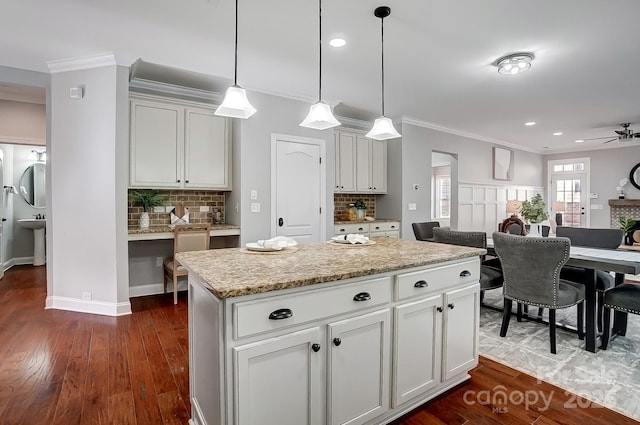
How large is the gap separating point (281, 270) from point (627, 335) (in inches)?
130

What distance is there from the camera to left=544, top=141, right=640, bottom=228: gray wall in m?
7.61

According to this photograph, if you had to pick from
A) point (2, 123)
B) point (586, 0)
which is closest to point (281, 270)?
point (586, 0)

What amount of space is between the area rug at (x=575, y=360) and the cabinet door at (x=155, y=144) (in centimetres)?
367

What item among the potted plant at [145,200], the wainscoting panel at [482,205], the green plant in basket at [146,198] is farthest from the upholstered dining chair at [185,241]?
the wainscoting panel at [482,205]

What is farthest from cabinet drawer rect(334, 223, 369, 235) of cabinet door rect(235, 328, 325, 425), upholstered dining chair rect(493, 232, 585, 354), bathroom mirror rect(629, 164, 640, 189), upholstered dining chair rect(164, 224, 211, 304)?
bathroom mirror rect(629, 164, 640, 189)

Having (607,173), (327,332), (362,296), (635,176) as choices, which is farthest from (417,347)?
(607,173)

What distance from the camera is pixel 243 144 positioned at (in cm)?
399

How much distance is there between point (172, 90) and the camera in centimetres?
403

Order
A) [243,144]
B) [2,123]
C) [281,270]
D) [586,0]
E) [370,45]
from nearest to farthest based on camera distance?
[281,270] → [586,0] → [370,45] → [243,144] → [2,123]

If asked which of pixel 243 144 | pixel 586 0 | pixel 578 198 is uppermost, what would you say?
pixel 586 0

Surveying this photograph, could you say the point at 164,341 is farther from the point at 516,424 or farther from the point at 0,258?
the point at 0,258

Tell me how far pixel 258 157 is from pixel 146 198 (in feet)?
4.67

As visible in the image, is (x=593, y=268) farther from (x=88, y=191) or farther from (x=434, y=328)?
(x=88, y=191)

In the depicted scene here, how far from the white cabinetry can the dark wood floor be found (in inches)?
7.1
